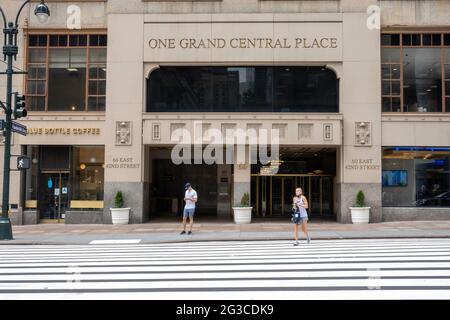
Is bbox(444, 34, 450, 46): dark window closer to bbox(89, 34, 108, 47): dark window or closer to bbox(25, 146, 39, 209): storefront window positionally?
bbox(89, 34, 108, 47): dark window

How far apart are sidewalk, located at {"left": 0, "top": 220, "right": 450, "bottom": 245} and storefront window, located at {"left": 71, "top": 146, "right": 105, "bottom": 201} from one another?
6.64 feet

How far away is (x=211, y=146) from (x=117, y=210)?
5.64m

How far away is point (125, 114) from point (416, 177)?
49.1ft

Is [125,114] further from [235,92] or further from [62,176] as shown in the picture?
[235,92]

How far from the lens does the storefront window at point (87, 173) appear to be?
81.5 ft

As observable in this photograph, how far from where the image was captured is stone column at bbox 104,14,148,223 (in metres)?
23.9

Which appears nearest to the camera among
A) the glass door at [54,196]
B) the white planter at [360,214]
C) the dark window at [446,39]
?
the white planter at [360,214]

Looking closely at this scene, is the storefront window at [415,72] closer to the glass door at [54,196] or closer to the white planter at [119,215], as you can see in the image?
the white planter at [119,215]

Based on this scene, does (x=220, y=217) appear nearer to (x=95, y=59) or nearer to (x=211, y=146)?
(x=211, y=146)

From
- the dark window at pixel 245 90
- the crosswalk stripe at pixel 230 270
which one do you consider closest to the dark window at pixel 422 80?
the dark window at pixel 245 90

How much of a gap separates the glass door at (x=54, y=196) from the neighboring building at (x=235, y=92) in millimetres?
73

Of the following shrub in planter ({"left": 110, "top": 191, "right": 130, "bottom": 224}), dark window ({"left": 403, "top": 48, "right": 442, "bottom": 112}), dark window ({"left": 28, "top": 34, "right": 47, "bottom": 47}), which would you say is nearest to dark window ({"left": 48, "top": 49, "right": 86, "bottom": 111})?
dark window ({"left": 28, "top": 34, "right": 47, "bottom": 47})

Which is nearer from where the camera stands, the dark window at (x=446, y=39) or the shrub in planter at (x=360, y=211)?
the shrub in planter at (x=360, y=211)

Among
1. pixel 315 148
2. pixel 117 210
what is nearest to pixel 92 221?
pixel 117 210
